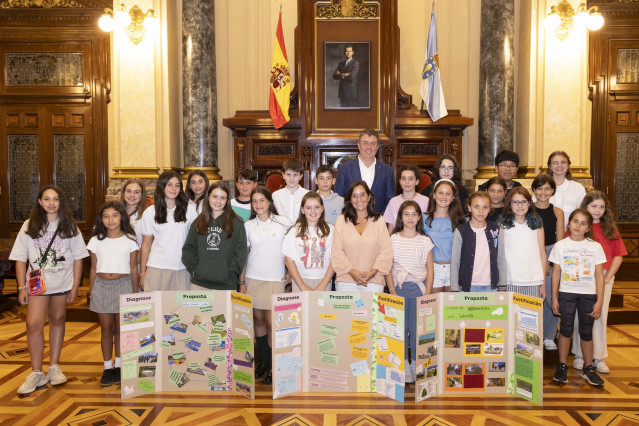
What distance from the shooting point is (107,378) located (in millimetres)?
4289

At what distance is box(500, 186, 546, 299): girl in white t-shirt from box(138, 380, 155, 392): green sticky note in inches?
114

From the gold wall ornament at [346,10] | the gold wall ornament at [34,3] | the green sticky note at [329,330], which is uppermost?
the gold wall ornament at [34,3]

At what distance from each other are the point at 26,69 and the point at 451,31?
7.17 metres

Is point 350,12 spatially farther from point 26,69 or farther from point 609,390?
point 609,390

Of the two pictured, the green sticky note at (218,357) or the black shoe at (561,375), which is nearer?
the green sticky note at (218,357)

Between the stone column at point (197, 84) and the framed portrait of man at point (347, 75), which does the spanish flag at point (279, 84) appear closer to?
the framed portrait of man at point (347, 75)

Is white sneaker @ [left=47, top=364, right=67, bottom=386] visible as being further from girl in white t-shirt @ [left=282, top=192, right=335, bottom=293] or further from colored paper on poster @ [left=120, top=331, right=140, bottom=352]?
girl in white t-shirt @ [left=282, top=192, right=335, bottom=293]

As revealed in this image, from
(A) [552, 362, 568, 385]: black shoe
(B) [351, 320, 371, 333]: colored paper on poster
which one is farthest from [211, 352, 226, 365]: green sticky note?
(A) [552, 362, 568, 385]: black shoe

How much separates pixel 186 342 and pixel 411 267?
1.81 meters

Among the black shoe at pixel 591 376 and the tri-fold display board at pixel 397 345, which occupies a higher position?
the tri-fold display board at pixel 397 345

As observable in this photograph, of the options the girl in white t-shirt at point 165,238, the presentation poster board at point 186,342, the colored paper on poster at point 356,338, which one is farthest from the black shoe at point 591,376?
the girl in white t-shirt at point 165,238

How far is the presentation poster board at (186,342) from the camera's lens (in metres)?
3.92

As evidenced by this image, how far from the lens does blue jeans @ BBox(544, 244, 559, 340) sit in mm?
Answer: 4736

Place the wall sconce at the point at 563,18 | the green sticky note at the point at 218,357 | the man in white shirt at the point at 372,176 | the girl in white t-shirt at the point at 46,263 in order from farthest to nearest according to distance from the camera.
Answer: the wall sconce at the point at 563,18 → the man in white shirt at the point at 372,176 → the girl in white t-shirt at the point at 46,263 → the green sticky note at the point at 218,357
